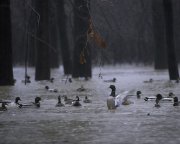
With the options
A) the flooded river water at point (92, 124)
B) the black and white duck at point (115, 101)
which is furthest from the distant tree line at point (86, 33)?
the flooded river water at point (92, 124)

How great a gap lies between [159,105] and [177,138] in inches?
168

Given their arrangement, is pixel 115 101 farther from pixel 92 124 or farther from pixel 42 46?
pixel 42 46

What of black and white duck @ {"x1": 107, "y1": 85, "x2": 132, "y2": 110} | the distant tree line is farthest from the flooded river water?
the distant tree line

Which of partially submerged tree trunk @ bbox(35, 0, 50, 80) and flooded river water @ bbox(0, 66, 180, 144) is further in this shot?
partially submerged tree trunk @ bbox(35, 0, 50, 80)

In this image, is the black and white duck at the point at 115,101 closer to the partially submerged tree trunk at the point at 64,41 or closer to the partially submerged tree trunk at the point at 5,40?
the partially submerged tree trunk at the point at 5,40

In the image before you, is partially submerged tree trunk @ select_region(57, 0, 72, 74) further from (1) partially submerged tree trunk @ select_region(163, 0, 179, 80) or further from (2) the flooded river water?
(2) the flooded river water

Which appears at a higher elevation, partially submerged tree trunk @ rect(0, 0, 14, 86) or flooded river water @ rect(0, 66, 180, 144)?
partially submerged tree trunk @ rect(0, 0, 14, 86)

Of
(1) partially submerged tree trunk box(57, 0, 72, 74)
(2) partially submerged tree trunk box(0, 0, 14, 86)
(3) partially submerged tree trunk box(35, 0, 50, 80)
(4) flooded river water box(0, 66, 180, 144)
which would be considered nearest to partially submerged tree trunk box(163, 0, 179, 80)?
(3) partially submerged tree trunk box(35, 0, 50, 80)

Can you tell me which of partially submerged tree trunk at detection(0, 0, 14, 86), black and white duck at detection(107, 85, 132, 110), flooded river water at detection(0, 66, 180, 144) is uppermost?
partially submerged tree trunk at detection(0, 0, 14, 86)

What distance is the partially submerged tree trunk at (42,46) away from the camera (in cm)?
2609

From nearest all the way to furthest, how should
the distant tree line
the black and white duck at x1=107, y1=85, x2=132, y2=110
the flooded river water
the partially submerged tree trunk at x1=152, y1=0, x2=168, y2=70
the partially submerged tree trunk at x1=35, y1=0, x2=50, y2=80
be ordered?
the flooded river water, the black and white duck at x1=107, y1=85, x2=132, y2=110, the distant tree line, the partially submerged tree trunk at x1=35, y1=0, x2=50, y2=80, the partially submerged tree trunk at x1=152, y1=0, x2=168, y2=70

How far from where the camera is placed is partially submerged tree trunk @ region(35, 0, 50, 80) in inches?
1027

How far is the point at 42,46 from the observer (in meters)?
26.1

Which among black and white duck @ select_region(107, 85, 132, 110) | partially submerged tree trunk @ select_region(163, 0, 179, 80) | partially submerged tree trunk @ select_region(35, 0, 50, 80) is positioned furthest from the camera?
partially submerged tree trunk @ select_region(35, 0, 50, 80)
